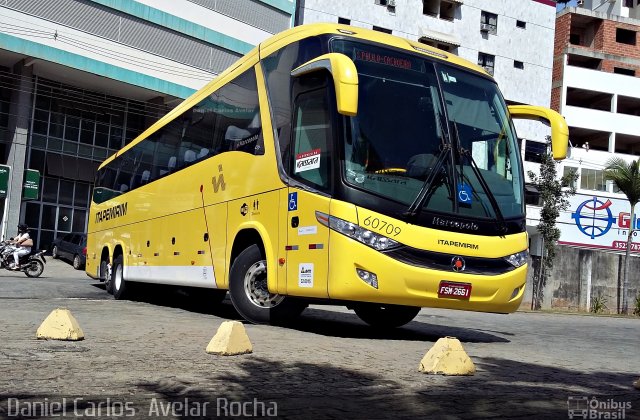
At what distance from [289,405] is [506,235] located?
4930 mm

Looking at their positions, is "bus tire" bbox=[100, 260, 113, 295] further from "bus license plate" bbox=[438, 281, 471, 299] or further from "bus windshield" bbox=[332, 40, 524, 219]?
"bus license plate" bbox=[438, 281, 471, 299]

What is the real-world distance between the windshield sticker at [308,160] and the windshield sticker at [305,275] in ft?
3.75

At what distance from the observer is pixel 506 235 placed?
8320 mm

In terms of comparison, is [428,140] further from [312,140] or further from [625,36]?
[625,36]

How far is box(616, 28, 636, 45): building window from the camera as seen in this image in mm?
51469

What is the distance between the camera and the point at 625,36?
51.7 meters

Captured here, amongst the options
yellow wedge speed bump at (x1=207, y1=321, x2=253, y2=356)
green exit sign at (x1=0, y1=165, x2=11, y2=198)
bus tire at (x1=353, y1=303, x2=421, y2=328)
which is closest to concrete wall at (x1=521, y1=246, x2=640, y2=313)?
bus tire at (x1=353, y1=303, x2=421, y2=328)

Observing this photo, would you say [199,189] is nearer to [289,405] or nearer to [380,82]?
[380,82]

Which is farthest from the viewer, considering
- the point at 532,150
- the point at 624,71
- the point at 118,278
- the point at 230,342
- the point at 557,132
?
the point at 624,71

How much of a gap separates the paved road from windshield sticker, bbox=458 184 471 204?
1.74m

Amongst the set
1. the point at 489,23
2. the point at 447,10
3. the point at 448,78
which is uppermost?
the point at 447,10

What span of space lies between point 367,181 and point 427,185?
0.72 meters

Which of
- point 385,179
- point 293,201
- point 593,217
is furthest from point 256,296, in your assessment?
point 593,217

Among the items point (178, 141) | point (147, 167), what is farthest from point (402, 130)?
point (147, 167)
